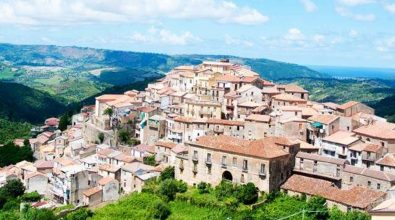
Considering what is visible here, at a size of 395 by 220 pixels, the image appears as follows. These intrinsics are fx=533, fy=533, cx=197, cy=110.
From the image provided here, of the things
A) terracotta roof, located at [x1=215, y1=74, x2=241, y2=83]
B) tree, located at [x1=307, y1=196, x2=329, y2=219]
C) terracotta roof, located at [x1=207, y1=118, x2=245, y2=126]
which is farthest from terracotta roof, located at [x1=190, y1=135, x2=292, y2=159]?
terracotta roof, located at [x1=215, y1=74, x2=241, y2=83]

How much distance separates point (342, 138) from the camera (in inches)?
2190

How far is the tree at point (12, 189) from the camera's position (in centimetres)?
6750

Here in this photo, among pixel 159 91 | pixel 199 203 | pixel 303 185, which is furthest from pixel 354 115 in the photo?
pixel 159 91

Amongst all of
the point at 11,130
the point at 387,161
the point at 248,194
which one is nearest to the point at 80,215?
the point at 248,194

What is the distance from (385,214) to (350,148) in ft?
105

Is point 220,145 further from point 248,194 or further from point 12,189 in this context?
point 12,189

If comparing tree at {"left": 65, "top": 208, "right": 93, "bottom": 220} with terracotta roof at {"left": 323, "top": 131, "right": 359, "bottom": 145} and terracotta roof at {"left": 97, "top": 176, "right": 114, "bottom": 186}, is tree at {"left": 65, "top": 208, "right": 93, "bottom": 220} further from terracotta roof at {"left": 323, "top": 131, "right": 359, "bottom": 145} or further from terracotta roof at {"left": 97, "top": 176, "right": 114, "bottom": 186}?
terracotta roof at {"left": 323, "top": 131, "right": 359, "bottom": 145}

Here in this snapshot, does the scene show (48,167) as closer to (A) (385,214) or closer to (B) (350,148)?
(B) (350,148)

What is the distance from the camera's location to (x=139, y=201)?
2084 inches

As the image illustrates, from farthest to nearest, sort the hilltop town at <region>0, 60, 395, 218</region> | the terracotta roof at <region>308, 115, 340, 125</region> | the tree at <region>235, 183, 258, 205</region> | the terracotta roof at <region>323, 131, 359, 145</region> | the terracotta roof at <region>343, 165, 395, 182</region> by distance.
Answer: the terracotta roof at <region>308, 115, 340, 125</region> → the terracotta roof at <region>323, 131, 359, 145</region> → the hilltop town at <region>0, 60, 395, 218</region> → the tree at <region>235, 183, 258, 205</region> → the terracotta roof at <region>343, 165, 395, 182</region>

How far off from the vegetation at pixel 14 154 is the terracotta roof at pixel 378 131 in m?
53.1

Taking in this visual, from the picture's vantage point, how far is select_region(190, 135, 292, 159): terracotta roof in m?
49.9

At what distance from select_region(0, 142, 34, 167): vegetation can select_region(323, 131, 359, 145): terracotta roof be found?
5047 centimetres

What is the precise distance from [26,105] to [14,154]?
90753 millimetres
